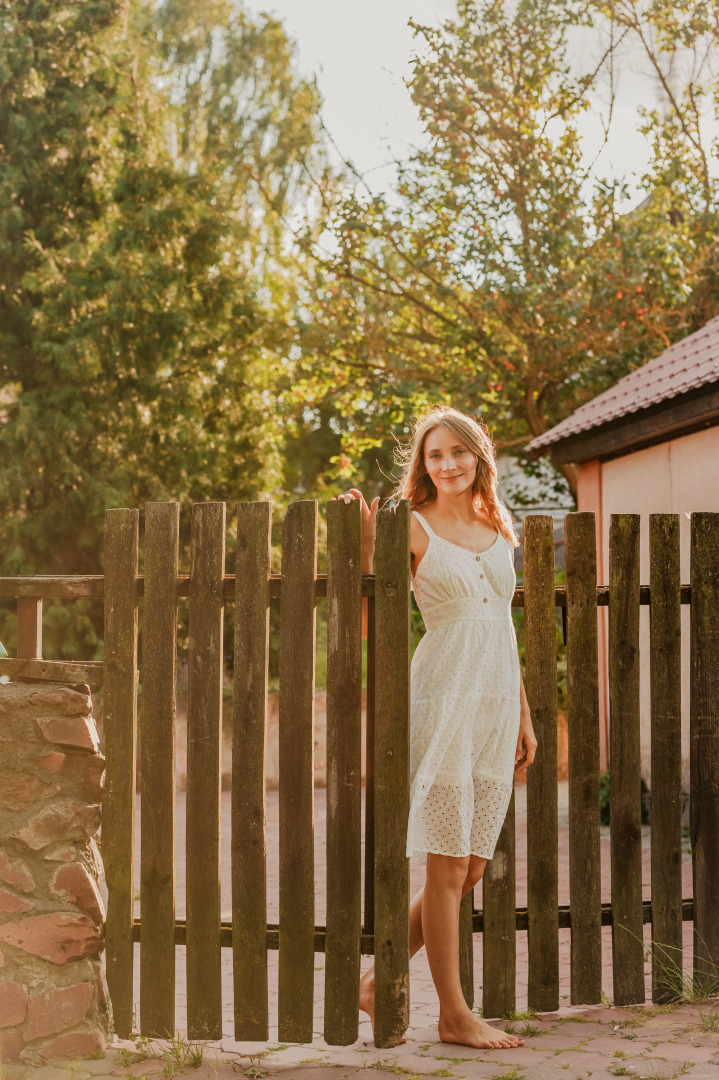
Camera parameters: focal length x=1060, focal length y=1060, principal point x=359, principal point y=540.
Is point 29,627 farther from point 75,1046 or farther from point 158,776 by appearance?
point 75,1046

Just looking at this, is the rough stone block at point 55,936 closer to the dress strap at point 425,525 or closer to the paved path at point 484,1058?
the paved path at point 484,1058

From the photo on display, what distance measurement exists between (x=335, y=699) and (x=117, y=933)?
1023mm

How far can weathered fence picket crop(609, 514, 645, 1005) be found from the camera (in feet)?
11.8

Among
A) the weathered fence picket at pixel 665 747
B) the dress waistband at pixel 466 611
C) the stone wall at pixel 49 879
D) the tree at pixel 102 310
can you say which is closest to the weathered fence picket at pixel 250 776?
the stone wall at pixel 49 879

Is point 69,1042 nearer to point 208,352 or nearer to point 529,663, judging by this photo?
point 529,663

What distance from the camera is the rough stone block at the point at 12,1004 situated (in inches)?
120

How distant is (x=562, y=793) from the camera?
36.4 feet

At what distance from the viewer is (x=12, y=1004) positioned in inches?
120

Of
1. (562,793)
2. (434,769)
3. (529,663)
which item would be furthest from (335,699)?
(562,793)

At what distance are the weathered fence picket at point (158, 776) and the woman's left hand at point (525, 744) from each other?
1.11 meters

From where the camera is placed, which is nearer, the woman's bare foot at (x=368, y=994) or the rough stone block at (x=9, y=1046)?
the rough stone block at (x=9, y=1046)

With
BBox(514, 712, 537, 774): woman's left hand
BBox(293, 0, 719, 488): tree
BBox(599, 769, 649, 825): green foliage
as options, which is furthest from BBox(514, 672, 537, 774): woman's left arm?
BBox(293, 0, 719, 488): tree

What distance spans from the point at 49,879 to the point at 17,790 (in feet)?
0.92

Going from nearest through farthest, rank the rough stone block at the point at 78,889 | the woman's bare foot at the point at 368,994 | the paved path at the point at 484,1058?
1. the paved path at the point at 484,1058
2. the rough stone block at the point at 78,889
3. the woman's bare foot at the point at 368,994
